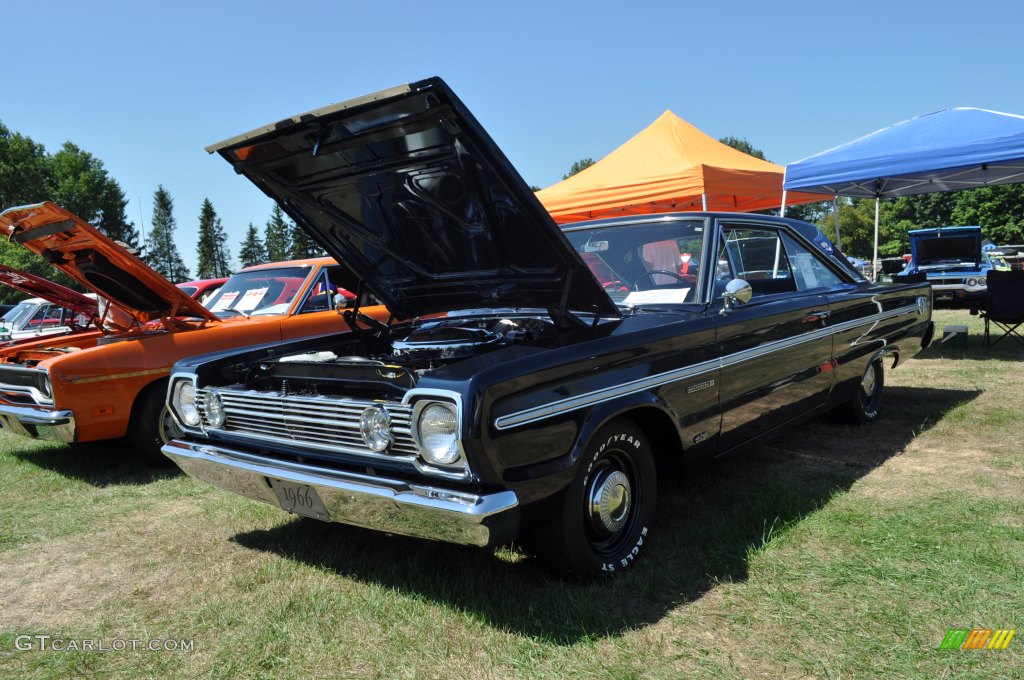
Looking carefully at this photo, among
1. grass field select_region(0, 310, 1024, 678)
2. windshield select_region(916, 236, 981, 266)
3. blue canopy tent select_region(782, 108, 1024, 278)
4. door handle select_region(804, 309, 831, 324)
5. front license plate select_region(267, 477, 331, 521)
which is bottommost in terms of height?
grass field select_region(0, 310, 1024, 678)

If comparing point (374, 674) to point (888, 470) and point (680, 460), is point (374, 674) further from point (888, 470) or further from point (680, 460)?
point (888, 470)

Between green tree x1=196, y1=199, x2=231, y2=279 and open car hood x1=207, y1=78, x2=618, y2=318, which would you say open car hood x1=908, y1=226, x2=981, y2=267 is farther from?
green tree x1=196, y1=199, x2=231, y2=279

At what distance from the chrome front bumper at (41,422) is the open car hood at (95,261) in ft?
3.38

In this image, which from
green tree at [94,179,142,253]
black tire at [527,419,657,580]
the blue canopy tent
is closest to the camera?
black tire at [527,419,657,580]

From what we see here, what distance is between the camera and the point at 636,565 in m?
2.96

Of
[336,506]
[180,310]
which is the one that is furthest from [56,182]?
[336,506]

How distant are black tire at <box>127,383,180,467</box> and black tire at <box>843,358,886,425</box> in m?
4.78

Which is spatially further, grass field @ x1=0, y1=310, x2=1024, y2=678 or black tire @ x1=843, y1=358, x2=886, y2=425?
black tire @ x1=843, y1=358, x2=886, y2=425

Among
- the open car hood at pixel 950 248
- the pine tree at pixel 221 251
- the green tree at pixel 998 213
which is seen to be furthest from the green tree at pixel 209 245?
the open car hood at pixel 950 248

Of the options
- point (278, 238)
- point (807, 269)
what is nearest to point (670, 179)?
point (807, 269)

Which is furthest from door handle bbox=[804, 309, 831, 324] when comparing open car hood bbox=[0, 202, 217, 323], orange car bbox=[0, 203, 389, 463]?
open car hood bbox=[0, 202, 217, 323]

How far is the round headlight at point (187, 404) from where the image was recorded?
3.26m

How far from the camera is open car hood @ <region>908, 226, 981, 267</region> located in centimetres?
1359

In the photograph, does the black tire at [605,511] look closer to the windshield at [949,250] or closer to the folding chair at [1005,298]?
the folding chair at [1005,298]
